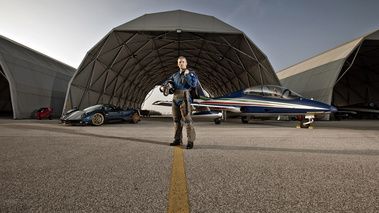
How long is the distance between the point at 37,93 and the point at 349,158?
22994 millimetres

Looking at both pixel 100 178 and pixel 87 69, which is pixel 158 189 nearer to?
pixel 100 178

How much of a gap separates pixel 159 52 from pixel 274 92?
51.4ft

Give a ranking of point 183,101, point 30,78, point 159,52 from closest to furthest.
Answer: point 183,101 → point 30,78 → point 159,52

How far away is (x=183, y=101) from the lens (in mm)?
3922

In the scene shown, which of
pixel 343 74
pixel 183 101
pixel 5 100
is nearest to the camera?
pixel 183 101

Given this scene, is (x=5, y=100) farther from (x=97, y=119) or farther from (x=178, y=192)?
(x=178, y=192)

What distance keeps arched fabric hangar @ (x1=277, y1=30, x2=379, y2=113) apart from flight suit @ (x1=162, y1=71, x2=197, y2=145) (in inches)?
613

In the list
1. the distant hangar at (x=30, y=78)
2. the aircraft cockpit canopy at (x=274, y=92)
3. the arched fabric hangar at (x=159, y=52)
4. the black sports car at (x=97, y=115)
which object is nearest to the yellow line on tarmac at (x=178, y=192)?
the black sports car at (x=97, y=115)

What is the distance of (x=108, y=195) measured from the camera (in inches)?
58.7

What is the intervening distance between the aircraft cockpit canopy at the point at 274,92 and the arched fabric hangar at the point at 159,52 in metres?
5.32

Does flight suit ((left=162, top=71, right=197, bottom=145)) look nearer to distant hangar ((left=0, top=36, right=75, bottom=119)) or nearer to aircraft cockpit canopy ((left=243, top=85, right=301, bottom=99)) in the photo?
aircraft cockpit canopy ((left=243, top=85, right=301, bottom=99))

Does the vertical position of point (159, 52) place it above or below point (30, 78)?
above

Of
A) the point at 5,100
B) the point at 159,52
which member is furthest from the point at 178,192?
the point at 5,100

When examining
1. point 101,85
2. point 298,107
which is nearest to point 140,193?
point 298,107
